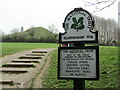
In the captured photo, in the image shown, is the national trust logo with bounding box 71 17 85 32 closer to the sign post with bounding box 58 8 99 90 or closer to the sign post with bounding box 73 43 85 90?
the sign post with bounding box 58 8 99 90

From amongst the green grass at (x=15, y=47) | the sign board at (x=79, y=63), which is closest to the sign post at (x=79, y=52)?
the sign board at (x=79, y=63)

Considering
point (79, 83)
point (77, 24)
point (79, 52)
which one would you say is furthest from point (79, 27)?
point (79, 83)

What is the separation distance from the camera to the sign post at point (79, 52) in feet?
12.3

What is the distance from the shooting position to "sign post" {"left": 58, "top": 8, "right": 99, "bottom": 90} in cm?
375

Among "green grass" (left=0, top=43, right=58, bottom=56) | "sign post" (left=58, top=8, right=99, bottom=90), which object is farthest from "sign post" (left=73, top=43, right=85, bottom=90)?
"green grass" (left=0, top=43, right=58, bottom=56)

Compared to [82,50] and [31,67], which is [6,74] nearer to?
[31,67]

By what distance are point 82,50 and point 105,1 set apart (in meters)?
3.12

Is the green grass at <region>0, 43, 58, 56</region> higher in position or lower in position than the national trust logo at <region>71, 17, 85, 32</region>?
lower

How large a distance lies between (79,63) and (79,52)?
25 centimetres

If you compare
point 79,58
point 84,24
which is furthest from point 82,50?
point 84,24

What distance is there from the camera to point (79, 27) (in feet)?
12.7

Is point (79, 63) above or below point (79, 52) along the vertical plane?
below

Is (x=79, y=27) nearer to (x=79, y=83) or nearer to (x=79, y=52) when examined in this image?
(x=79, y=52)

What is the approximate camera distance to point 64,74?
3930 millimetres
